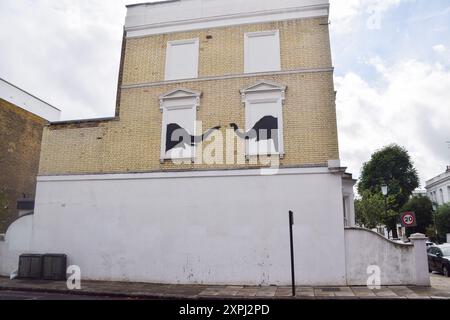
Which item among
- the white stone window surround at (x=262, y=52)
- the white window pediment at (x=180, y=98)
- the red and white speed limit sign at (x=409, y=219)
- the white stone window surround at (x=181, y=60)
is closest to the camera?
the white stone window surround at (x=262, y=52)

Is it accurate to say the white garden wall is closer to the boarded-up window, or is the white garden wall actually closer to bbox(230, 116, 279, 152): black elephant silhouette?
bbox(230, 116, 279, 152): black elephant silhouette

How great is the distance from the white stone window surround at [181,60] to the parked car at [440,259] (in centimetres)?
1384

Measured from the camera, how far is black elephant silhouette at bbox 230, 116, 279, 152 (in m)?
13.3

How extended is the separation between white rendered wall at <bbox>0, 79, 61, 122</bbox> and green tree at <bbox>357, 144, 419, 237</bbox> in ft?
115

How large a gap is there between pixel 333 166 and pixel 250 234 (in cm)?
392

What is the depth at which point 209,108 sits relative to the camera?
14.0 m

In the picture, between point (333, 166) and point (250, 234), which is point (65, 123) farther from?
point (333, 166)

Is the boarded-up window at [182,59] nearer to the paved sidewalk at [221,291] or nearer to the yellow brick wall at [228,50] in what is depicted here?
the yellow brick wall at [228,50]


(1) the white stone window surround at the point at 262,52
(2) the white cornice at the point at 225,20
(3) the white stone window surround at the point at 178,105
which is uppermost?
(2) the white cornice at the point at 225,20

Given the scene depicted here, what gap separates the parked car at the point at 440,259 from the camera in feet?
50.1

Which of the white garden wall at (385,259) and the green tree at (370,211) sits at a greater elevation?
the green tree at (370,211)

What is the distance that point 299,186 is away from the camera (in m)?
12.7

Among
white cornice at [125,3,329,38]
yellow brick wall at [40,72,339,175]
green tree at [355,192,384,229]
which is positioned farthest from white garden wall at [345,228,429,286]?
green tree at [355,192,384,229]

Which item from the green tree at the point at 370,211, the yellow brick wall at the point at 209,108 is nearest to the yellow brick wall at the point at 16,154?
the yellow brick wall at the point at 209,108
